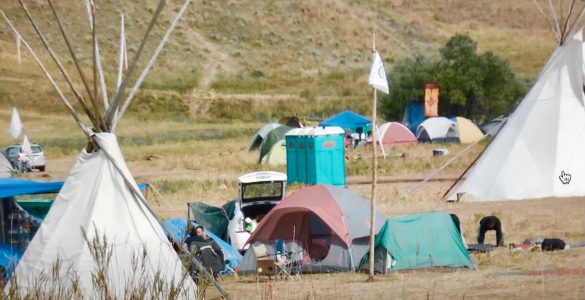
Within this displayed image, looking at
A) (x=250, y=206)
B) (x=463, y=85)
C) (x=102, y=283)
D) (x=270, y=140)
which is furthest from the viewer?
(x=463, y=85)

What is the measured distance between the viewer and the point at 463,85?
53.2m

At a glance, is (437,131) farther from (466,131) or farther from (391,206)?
(391,206)

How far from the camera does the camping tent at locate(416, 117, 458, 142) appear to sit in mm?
45513

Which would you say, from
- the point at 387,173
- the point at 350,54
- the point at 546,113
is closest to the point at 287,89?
the point at 350,54

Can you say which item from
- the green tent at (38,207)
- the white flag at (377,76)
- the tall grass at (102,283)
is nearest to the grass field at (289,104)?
the tall grass at (102,283)

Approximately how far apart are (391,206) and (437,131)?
68.4ft

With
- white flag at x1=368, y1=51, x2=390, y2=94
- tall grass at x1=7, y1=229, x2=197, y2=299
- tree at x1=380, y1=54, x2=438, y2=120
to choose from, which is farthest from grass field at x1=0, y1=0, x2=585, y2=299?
tree at x1=380, y1=54, x2=438, y2=120

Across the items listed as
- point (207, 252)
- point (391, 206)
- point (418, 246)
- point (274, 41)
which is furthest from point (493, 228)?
point (274, 41)

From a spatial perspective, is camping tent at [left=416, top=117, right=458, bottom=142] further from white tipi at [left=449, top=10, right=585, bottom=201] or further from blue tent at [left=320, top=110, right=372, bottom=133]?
white tipi at [left=449, top=10, right=585, bottom=201]

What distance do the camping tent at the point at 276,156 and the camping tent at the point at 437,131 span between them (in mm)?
8562

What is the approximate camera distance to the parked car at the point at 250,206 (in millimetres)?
19719

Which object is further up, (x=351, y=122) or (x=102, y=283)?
(x=351, y=122)

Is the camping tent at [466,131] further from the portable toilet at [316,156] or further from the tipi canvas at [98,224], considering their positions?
the tipi canvas at [98,224]

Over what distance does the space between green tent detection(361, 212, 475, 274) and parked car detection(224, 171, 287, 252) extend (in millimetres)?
Answer: 2477
